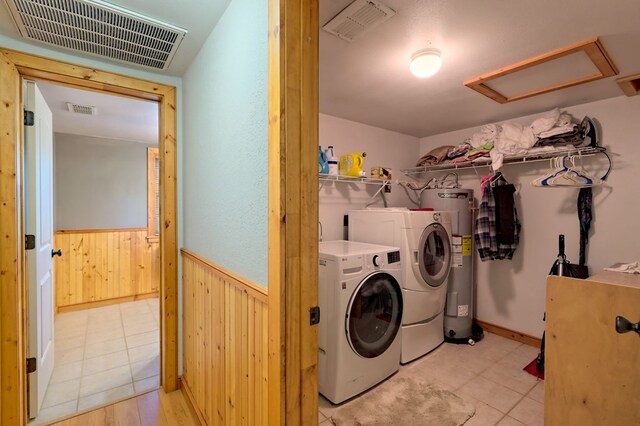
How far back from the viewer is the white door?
5.67 ft

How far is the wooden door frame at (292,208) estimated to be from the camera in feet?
2.96

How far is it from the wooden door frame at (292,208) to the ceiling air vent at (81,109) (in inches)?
110

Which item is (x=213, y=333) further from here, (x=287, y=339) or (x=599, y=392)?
(x=599, y=392)

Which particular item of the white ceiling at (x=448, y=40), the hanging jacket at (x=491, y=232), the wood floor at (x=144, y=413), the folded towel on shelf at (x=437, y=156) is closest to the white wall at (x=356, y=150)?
the folded towel on shelf at (x=437, y=156)

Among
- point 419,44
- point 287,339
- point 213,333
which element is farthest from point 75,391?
point 419,44

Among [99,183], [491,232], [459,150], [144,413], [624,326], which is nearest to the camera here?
[624,326]

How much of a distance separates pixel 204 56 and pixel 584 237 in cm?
316

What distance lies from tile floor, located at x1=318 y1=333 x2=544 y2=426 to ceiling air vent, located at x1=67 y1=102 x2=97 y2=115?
329 cm

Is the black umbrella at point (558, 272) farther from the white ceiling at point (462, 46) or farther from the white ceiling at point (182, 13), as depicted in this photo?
the white ceiling at point (182, 13)

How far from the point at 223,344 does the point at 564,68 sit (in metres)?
2.56

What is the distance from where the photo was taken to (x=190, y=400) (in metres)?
1.85

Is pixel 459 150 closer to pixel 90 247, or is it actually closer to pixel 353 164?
pixel 353 164

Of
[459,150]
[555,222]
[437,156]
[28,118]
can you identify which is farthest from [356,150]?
[28,118]

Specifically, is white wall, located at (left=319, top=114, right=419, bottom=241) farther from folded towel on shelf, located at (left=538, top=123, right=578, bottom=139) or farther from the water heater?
folded towel on shelf, located at (left=538, top=123, right=578, bottom=139)
